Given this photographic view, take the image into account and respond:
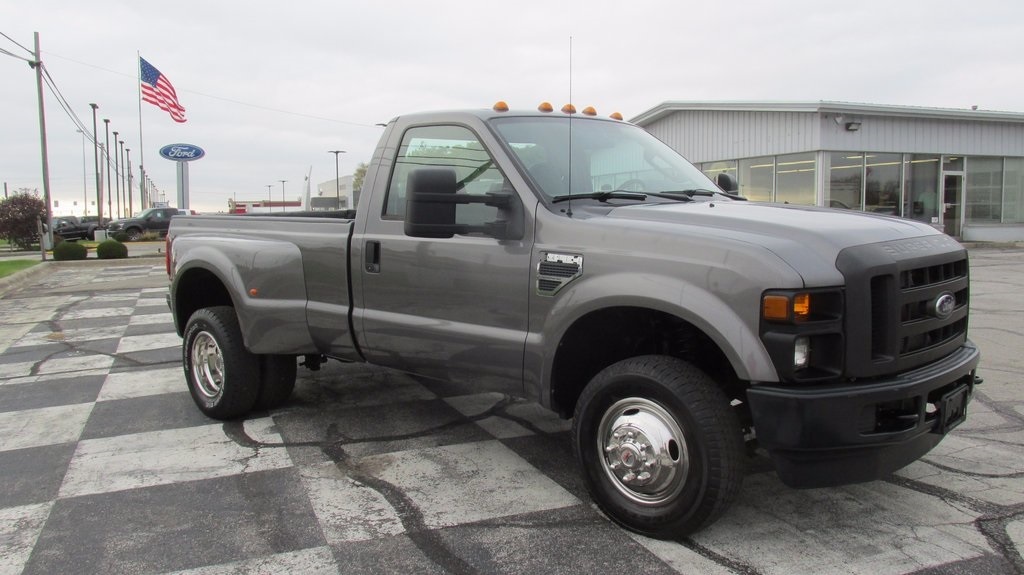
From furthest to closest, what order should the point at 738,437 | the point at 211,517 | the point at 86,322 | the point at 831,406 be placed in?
1. the point at 86,322
2. the point at 211,517
3. the point at 738,437
4. the point at 831,406

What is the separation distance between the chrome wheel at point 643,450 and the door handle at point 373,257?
5.33ft

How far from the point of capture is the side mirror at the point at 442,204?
3371 mm

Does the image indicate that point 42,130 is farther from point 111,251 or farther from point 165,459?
point 165,459

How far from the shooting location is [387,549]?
10.1 ft

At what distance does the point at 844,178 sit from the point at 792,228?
18594 mm

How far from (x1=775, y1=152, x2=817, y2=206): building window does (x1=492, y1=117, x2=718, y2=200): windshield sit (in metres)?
16.2

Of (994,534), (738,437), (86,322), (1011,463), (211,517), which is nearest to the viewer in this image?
(738,437)

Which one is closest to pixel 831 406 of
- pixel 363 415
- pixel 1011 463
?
pixel 1011 463

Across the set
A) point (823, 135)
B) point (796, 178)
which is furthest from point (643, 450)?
point (796, 178)

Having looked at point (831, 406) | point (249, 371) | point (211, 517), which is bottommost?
point (211, 517)

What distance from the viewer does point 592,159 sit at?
4141 mm

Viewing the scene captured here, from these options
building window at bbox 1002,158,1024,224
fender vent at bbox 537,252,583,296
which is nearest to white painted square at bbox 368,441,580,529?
fender vent at bbox 537,252,583,296

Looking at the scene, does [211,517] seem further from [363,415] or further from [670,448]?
[670,448]

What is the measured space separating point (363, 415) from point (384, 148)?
6.09ft
